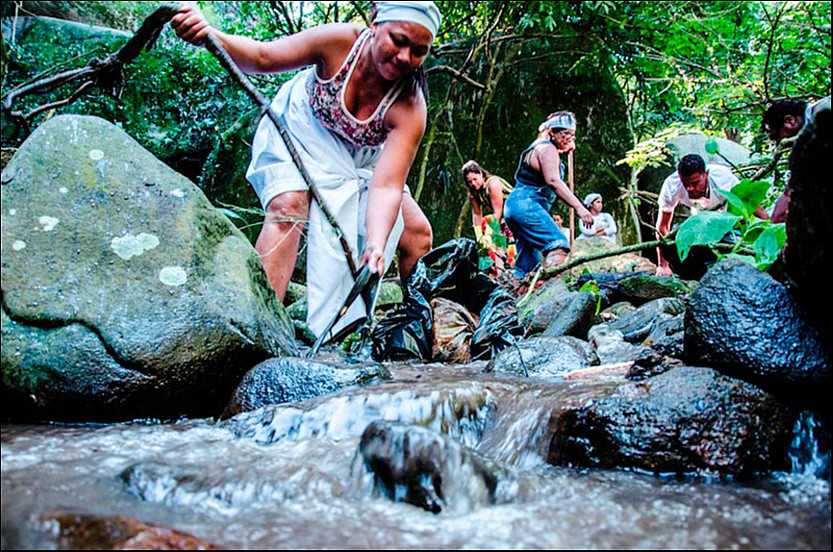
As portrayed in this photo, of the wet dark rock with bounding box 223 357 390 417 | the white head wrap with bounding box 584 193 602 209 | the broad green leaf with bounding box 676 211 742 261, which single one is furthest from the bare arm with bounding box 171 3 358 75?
the white head wrap with bounding box 584 193 602 209

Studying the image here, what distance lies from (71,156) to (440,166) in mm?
7512

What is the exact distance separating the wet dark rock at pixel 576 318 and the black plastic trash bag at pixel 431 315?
0.36m

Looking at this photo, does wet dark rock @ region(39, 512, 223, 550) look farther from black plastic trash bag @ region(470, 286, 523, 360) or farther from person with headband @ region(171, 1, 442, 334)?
black plastic trash bag @ region(470, 286, 523, 360)

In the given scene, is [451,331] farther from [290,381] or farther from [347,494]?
[347,494]

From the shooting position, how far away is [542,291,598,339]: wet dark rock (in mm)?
4277

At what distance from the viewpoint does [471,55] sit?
9094mm

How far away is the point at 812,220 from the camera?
1.87m

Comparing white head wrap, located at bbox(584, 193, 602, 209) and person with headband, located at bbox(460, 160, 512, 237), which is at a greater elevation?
person with headband, located at bbox(460, 160, 512, 237)

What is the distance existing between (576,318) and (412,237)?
126 cm

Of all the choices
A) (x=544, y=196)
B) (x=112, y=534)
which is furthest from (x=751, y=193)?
(x=544, y=196)

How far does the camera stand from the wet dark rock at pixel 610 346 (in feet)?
11.8

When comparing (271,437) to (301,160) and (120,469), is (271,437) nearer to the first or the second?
(120,469)

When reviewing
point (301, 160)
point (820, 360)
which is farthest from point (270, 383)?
point (820, 360)

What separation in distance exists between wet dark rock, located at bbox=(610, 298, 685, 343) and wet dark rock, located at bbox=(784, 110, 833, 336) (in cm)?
193
